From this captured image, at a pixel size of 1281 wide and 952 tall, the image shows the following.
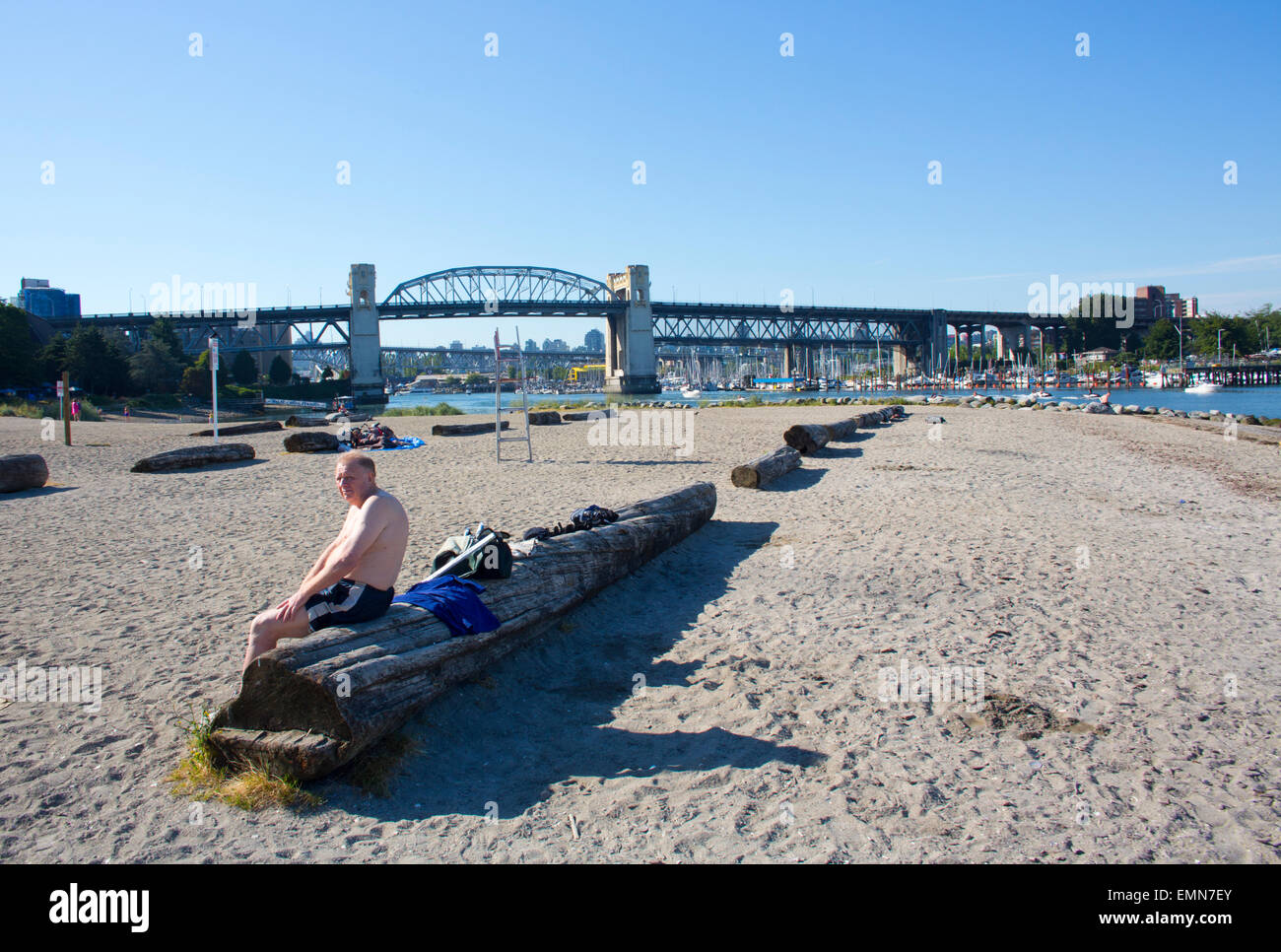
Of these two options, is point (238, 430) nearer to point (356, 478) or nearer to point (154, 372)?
point (356, 478)

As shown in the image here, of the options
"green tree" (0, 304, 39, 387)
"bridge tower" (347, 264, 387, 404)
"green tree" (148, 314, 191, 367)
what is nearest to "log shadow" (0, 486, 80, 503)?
"green tree" (0, 304, 39, 387)

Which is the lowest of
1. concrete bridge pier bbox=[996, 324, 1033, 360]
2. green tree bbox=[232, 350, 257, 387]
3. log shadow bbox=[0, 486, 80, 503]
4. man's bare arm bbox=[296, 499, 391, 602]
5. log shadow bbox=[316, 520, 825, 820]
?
log shadow bbox=[316, 520, 825, 820]

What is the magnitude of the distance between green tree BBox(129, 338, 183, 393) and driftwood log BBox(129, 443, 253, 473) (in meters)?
54.7

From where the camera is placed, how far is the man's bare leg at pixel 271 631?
14.6 ft

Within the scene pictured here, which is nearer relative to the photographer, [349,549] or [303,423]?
[349,549]

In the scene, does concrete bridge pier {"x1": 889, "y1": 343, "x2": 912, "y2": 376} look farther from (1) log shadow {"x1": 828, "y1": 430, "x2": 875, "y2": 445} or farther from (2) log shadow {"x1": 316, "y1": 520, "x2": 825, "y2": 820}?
(2) log shadow {"x1": 316, "y1": 520, "x2": 825, "y2": 820}

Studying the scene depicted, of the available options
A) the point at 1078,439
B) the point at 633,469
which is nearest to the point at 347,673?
the point at 633,469

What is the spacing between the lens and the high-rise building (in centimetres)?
13025

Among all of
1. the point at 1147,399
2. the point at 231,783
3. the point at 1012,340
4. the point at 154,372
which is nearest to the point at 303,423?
the point at 231,783

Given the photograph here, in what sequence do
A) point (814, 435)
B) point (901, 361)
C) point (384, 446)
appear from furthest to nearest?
point (901, 361)
point (384, 446)
point (814, 435)

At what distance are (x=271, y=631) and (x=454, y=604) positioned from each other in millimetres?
1067

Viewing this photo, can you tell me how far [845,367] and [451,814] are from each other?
7056 inches
